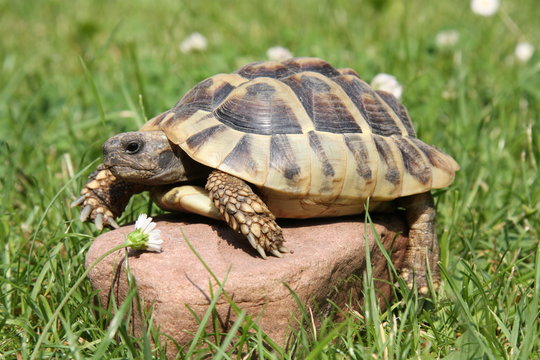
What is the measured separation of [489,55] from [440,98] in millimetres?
1294

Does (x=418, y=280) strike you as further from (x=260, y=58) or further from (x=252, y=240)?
(x=260, y=58)

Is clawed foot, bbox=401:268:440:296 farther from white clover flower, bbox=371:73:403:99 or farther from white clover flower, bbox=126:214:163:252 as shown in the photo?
white clover flower, bbox=371:73:403:99

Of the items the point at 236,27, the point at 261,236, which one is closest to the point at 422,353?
the point at 261,236

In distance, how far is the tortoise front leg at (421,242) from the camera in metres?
2.93

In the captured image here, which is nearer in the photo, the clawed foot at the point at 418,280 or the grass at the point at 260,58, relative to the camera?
the grass at the point at 260,58

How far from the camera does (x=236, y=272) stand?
234cm

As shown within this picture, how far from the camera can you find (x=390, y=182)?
2.81 metres

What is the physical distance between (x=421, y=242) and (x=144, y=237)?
1.34m

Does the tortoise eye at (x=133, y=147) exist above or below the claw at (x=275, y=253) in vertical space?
above

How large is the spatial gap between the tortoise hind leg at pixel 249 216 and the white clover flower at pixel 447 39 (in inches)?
160

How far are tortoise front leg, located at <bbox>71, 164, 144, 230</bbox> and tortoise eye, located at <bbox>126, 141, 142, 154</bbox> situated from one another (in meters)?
0.32

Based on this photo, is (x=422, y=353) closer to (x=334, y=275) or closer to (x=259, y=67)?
(x=334, y=275)

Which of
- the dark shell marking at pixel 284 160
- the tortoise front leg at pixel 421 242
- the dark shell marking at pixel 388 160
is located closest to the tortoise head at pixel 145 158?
the dark shell marking at pixel 284 160

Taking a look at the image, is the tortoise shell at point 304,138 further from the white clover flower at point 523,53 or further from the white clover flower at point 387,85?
the white clover flower at point 523,53
